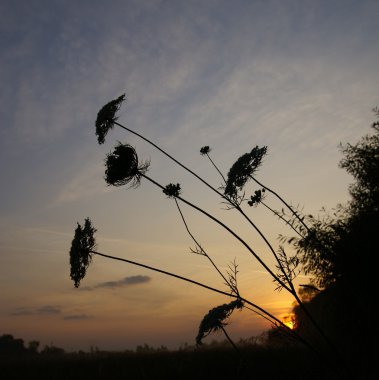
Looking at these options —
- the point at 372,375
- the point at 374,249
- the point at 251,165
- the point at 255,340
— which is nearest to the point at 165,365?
the point at 255,340

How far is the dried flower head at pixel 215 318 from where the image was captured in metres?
6.19

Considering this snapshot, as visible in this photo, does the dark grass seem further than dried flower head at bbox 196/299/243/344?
Answer: Yes

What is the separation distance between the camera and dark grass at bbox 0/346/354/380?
13.1 meters

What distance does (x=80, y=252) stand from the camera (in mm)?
6914

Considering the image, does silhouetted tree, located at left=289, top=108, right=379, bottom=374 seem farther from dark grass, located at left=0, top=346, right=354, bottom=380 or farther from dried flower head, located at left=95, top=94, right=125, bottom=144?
dried flower head, located at left=95, top=94, right=125, bottom=144

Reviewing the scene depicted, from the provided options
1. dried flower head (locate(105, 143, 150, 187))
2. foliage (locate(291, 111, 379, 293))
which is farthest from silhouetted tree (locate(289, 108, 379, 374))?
dried flower head (locate(105, 143, 150, 187))

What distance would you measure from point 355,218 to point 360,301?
352 centimetres

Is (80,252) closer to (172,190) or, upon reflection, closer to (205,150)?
(172,190)

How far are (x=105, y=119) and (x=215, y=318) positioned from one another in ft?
15.0

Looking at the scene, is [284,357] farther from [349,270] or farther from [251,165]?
[251,165]

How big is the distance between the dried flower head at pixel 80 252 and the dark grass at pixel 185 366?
7.27m

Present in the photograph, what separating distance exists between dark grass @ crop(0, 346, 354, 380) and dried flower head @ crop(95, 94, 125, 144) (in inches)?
328

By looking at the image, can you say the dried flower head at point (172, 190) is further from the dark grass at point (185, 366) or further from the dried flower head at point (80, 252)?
the dark grass at point (185, 366)

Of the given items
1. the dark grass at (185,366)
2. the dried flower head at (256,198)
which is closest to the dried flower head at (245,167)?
the dried flower head at (256,198)
